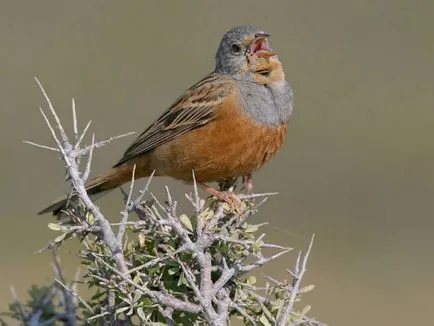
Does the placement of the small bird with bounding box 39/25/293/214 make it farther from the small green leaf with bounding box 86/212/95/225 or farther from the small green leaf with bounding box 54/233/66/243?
the small green leaf with bounding box 54/233/66/243

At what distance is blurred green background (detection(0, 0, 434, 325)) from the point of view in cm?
1535

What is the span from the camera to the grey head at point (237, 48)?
22.6 ft

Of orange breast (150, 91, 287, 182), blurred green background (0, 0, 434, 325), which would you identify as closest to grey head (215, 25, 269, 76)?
orange breast (150, 91, 287, 182)

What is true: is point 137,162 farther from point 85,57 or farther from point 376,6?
point 376,6

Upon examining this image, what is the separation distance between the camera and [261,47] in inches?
272

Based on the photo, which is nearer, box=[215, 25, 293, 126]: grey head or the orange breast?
the orange breast

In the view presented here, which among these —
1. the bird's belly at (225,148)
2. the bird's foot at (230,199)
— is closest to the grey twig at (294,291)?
the bird's foot at (230,199)

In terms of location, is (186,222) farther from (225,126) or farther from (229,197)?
(225,126)

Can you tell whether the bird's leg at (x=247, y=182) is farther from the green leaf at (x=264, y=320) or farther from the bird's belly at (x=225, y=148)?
the green leaf at (x=264, y=320)

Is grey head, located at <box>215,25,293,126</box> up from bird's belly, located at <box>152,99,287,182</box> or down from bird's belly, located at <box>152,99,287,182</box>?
up

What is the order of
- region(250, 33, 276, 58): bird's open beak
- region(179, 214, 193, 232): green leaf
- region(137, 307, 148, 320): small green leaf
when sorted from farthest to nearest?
region(250, 33, 276, 58): bird's open beak, region(179, 214, 193, 232): green leaf, region(137, 307, 148, 320): small green leaf

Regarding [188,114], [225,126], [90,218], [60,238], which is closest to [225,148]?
[225,126]

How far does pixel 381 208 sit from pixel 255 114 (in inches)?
464

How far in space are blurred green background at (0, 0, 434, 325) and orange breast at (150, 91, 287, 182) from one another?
5.69m
